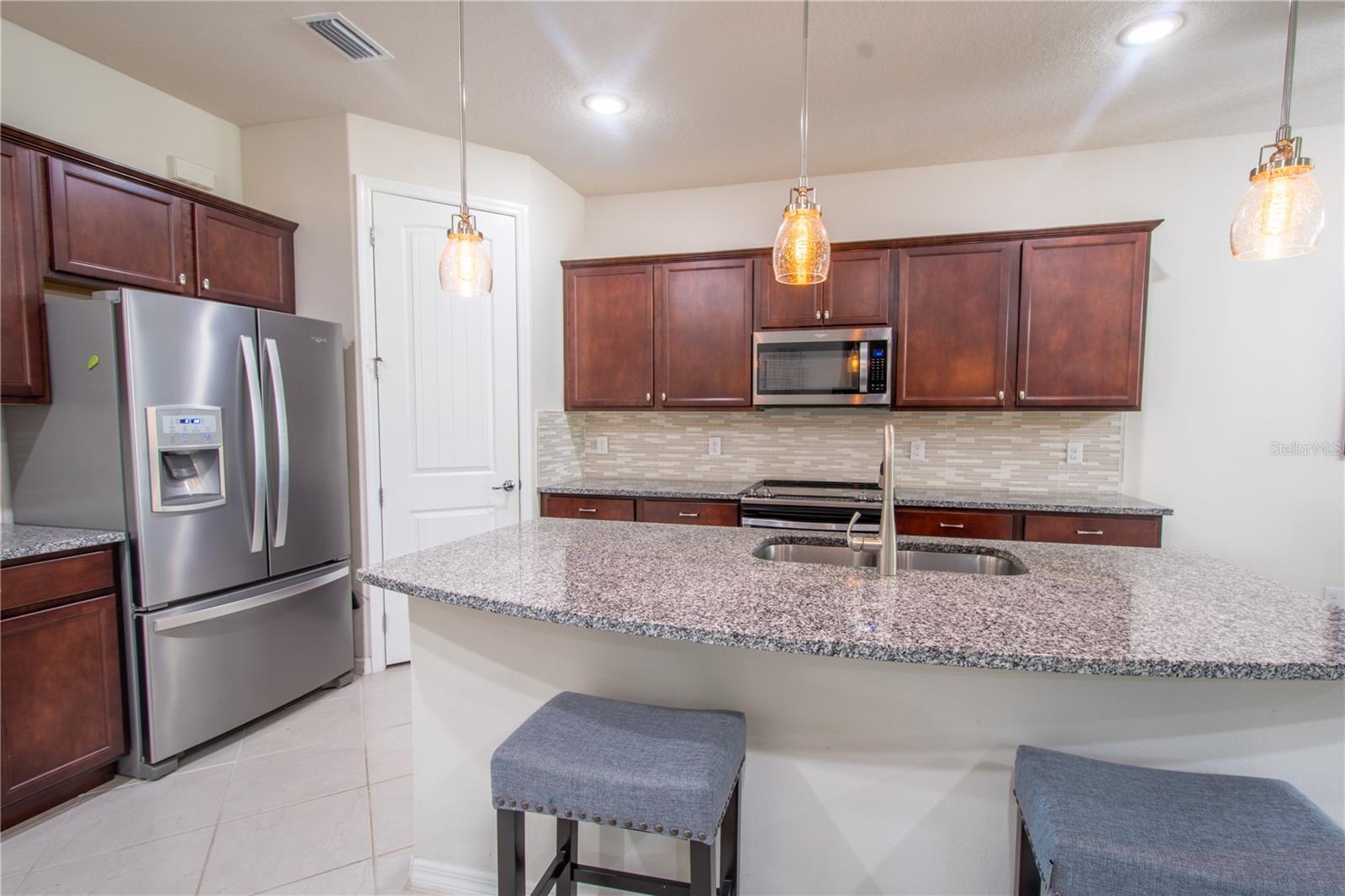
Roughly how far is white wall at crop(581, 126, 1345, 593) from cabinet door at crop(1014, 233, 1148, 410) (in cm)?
34

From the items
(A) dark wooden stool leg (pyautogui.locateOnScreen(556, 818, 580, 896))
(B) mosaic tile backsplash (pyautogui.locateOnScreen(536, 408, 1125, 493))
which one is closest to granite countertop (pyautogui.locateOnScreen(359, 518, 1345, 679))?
(A) dark wooden stool leg (pyautogui.locateOnScreen(556, 818, 580, 896))

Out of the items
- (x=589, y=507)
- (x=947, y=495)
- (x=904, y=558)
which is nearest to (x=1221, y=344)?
(x=947, y=495)

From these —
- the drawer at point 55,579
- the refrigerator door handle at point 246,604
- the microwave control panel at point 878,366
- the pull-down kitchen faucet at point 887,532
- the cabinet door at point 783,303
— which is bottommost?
the refrigerator door handle at point 246,604

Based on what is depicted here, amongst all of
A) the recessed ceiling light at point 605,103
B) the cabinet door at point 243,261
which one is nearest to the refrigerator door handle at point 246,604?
the cabinet door at point 243,261

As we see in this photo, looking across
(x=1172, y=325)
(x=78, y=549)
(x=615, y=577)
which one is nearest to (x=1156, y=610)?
(x=615, y=577)

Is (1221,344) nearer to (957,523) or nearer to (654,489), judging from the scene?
(957,523)

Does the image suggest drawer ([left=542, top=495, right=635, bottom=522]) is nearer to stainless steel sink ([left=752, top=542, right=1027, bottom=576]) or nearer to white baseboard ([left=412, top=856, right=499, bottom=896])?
stainless steel sink ([left=752, top=542, right=1027, bottom=576])

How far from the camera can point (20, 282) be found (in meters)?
2.00

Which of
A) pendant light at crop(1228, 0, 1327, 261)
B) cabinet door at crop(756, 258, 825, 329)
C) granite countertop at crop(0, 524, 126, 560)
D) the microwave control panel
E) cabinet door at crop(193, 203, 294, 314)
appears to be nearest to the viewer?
pendant light at crop(1228, 0, 1327, 261)

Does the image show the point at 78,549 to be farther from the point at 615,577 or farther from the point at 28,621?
the point at 615,577

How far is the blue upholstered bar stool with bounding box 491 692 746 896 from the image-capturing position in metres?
1.05

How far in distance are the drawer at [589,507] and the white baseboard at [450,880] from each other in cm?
178

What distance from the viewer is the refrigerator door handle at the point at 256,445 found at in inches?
90.9
